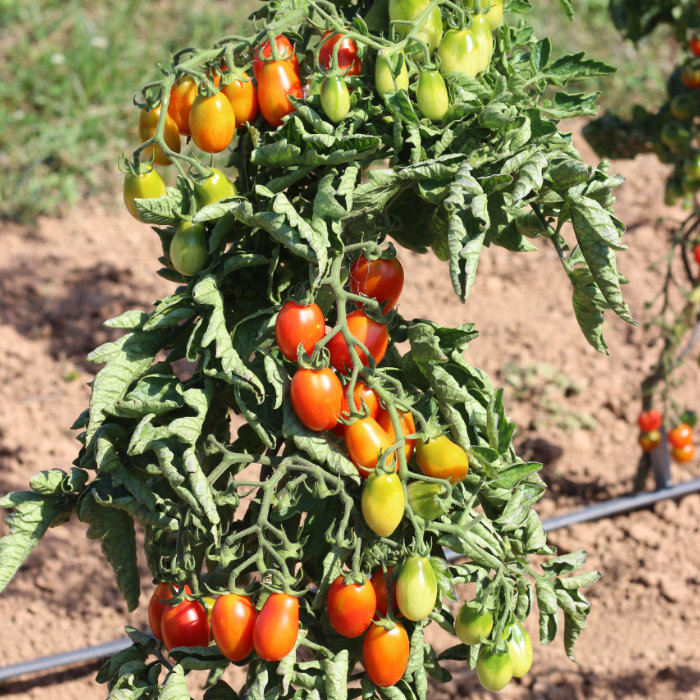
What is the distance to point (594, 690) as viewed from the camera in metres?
2.34

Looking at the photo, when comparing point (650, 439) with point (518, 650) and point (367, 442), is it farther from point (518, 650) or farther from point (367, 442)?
point (367, 442)

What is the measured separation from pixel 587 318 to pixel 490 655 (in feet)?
1.62

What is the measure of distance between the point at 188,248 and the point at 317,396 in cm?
29

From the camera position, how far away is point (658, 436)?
2.74m

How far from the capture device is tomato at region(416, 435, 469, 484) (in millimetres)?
1218

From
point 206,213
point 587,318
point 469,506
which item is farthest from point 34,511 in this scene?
point 587,318

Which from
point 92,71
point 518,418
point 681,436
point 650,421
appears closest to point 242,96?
point 650,421

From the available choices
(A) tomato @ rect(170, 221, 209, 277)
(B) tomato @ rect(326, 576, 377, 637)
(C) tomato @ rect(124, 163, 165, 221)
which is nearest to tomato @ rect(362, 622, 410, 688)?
(B) tomato @ rect(326, 576, 377, 637)

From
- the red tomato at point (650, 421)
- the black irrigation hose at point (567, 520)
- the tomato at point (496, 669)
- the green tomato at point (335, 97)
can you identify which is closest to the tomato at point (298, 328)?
the green tomato at point (335, 97)

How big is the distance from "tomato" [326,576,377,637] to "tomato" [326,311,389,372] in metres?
0.29

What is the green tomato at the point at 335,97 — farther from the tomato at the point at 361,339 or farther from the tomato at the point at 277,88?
the tomato at the point at 361,339

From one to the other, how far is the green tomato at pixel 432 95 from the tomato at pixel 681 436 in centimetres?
→ 190

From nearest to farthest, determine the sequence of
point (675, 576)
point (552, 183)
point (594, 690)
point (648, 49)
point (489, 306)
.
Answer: point (552, 183), point (594, 690), point (675, 576), point (489, 306), point (648, 49)

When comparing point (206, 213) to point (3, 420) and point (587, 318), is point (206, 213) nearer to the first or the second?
point (587, 318)
